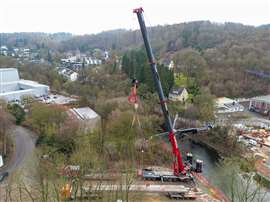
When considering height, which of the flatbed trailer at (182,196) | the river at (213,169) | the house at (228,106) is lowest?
the river at (213,169)

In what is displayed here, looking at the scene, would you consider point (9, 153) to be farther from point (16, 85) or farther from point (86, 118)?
point (16, 85)

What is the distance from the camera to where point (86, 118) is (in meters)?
16.5

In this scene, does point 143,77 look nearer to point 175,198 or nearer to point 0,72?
point 175,198

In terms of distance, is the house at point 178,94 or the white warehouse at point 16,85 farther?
the white warehouse at point 16,85

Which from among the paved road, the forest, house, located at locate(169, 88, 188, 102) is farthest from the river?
the forest

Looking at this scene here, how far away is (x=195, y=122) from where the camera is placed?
19234mm

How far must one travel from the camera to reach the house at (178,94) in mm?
22859

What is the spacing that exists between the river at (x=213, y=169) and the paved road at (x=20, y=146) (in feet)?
28.4

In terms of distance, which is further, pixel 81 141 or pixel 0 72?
pixel 0 72

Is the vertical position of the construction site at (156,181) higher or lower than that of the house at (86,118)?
lower

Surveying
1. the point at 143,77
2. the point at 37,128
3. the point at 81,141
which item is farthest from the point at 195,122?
the point at 37,128

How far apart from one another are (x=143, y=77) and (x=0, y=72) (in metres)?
16.4

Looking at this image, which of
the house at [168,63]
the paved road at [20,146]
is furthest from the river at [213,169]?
the house at [168,63]

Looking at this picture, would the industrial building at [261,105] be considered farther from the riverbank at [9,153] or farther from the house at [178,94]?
the riverbank at [9,153]
